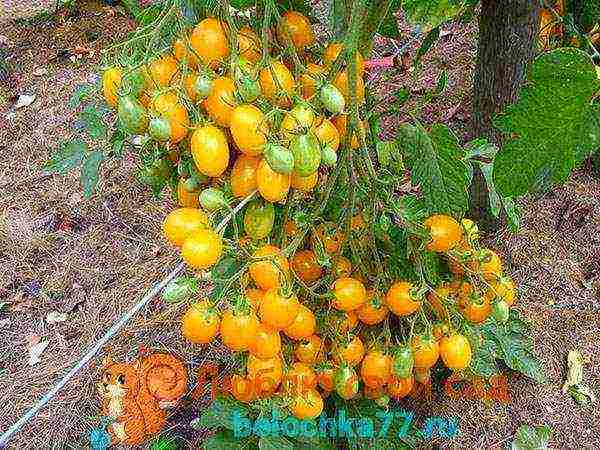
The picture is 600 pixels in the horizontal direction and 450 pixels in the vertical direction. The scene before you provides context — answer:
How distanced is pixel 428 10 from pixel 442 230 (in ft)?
1.20

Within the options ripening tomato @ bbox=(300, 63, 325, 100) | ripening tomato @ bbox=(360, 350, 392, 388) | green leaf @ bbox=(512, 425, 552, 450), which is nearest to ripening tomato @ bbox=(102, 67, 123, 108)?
ripening tomato @ bbox=(300, 63, 325, 100)

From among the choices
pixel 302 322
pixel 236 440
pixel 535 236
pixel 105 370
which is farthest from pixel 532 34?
pixel 105 370

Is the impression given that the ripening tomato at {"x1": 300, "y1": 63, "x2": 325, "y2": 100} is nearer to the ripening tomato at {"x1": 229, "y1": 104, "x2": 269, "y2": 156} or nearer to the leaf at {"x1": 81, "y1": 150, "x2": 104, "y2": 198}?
the ripening tomato at {"x1": 229, "y1": 104, "x2": 269, "y2": 156}

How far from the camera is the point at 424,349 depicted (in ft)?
3.46

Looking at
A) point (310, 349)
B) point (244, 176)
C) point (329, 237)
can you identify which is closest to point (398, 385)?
point (310, 349)

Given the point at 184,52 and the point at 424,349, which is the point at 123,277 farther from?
the point at 184,52

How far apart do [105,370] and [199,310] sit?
100 centimetres

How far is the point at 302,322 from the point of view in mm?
967

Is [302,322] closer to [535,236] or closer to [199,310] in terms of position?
[199,310]

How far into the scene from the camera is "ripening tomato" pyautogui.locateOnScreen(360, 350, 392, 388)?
110cm

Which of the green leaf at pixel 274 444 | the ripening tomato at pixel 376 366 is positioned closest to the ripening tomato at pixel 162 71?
the ripening tomato at pixel 376 366

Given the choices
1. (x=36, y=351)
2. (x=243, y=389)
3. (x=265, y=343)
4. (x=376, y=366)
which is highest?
(x=265, y=343)

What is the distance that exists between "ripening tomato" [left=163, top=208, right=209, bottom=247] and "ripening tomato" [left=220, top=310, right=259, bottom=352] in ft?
0.42

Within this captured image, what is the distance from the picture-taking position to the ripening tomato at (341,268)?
104 cm
